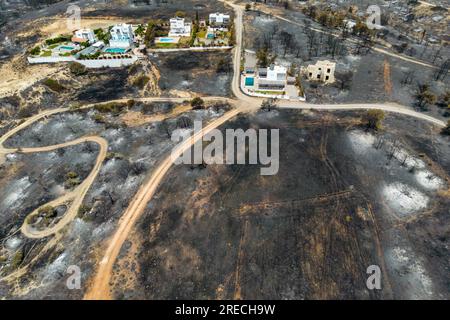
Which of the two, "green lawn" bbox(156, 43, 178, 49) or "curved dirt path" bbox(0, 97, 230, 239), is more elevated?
"green lawn" bbox(156, 43, 178, 49)

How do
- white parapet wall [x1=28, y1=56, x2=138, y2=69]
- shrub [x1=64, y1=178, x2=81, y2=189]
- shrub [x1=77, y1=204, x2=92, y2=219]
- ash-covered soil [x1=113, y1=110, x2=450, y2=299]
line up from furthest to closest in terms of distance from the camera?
white parapet wall [x1=28, y1=56, x2=138, y2=69] < shrub [x1=64, y1=178, x2=81, y2=189] < shrub [x1=77, y1=204, x2=92, y2=219] < ash-covered soil [x1=113, y1=110, x2=450, y2=299]

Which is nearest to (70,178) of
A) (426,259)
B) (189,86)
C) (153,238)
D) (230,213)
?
(153,238)

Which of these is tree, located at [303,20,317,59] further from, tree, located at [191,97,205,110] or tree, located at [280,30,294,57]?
tree, located at [191,97,205,110]

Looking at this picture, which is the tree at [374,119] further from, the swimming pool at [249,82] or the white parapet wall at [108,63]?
the white parapet wall at [108,63]

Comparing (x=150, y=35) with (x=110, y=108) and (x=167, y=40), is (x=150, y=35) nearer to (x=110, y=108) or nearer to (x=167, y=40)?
(x=167, y=40)

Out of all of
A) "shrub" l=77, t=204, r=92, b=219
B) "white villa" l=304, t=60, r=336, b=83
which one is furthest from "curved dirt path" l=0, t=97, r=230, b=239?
"white villa" l=304, t=60, r=336, b=83

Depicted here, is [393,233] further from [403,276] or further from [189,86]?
[189,86]

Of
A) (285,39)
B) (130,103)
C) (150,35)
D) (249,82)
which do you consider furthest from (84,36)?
(285,39)
